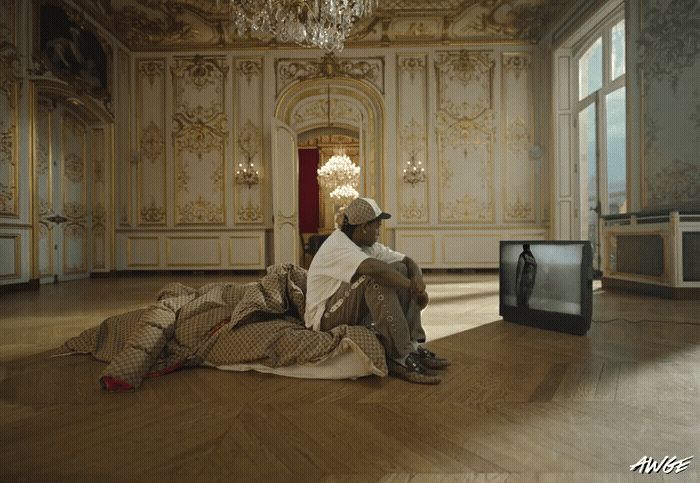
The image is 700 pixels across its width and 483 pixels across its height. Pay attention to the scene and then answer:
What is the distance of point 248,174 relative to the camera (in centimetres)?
850

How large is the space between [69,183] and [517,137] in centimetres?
814

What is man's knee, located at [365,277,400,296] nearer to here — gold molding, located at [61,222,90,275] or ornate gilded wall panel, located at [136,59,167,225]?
gold molding, located at [61,222,90,275]

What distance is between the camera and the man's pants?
2105mm

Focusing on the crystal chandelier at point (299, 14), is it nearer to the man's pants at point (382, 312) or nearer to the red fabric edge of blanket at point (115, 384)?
the man's pants at point (382, 312)

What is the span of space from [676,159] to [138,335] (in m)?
5.62

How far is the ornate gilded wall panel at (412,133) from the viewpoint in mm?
8555

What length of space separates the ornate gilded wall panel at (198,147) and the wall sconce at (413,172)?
362 cm

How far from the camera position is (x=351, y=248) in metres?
2.14

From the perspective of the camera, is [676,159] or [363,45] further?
[363,45]

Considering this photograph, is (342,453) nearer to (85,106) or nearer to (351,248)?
(351,248)

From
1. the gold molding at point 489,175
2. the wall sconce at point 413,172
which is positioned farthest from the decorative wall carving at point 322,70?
the gold molding at point 489,175

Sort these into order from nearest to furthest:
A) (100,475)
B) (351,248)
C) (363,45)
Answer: (100,475)
(351,248)
(363,45)

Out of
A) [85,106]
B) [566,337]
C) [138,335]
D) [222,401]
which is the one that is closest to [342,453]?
[222,401]

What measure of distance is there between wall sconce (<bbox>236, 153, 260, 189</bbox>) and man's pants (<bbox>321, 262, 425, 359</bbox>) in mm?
6632
